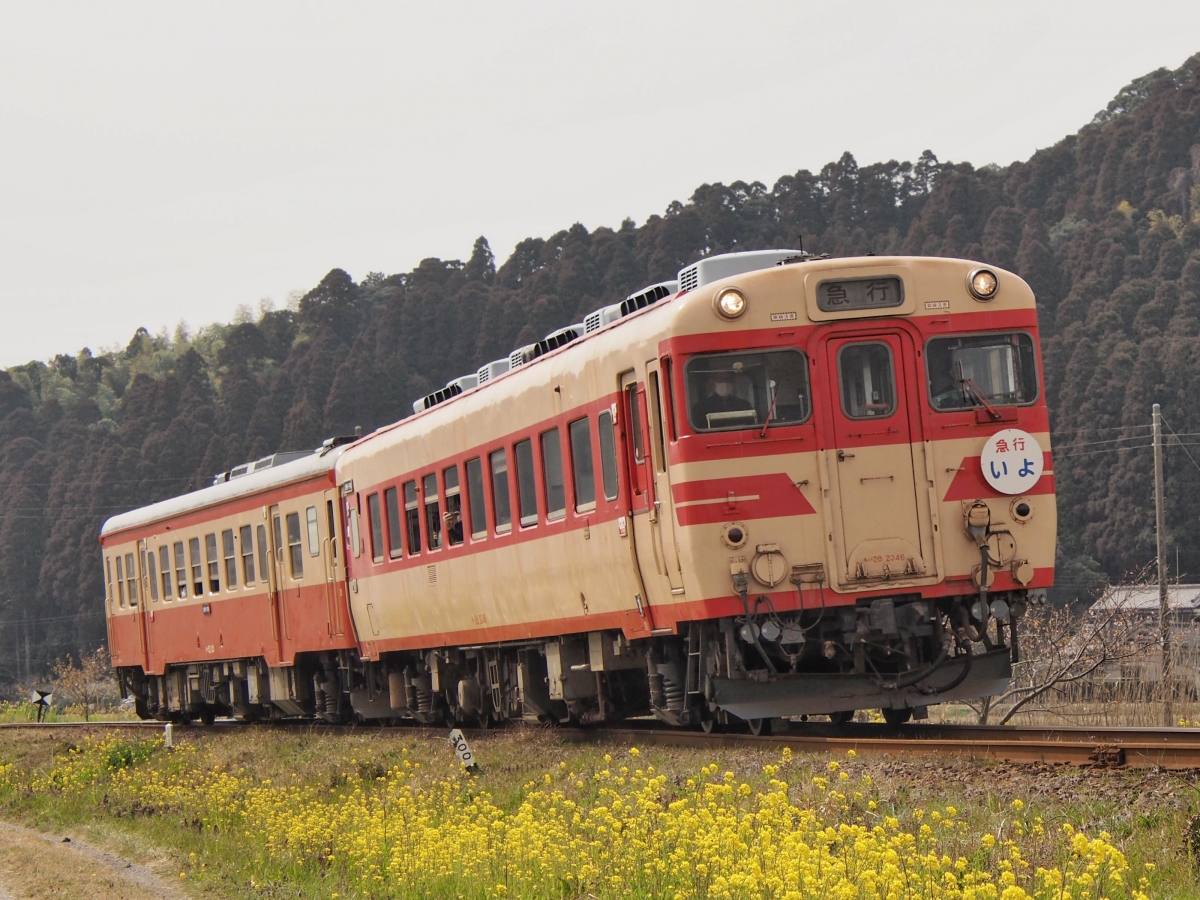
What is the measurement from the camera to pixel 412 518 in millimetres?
17859

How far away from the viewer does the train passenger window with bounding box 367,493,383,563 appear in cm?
1886

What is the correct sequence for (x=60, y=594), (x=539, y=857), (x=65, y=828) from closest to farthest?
1. (x=539, y=857)
2. (x=65, y=828)
3. (x=60, y=594)

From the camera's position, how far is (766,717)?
12336 millimetres

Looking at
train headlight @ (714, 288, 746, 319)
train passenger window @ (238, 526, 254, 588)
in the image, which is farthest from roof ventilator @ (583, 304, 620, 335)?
train passenger window @ (238, 526, 254, 588)

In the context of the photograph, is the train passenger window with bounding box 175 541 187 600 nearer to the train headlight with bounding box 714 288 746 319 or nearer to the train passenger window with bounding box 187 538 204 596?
the train passenger window with bounding box 187 538 204 596

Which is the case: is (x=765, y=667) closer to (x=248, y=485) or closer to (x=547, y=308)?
(x=248, y=485)

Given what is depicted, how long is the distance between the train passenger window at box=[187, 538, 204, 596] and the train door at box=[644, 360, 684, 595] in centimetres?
1358

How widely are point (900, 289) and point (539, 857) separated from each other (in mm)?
5582

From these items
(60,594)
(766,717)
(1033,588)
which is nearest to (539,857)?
(766,717)

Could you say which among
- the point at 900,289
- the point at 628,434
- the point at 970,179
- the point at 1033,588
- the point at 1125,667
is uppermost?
the point at 970,179

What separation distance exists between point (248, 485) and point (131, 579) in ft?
19.0

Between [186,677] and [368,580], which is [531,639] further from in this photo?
[186,677]

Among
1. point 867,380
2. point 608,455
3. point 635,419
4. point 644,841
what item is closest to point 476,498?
point 608,455

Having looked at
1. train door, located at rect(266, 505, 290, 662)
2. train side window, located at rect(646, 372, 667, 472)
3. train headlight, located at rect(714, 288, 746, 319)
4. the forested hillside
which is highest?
the forested hillside
